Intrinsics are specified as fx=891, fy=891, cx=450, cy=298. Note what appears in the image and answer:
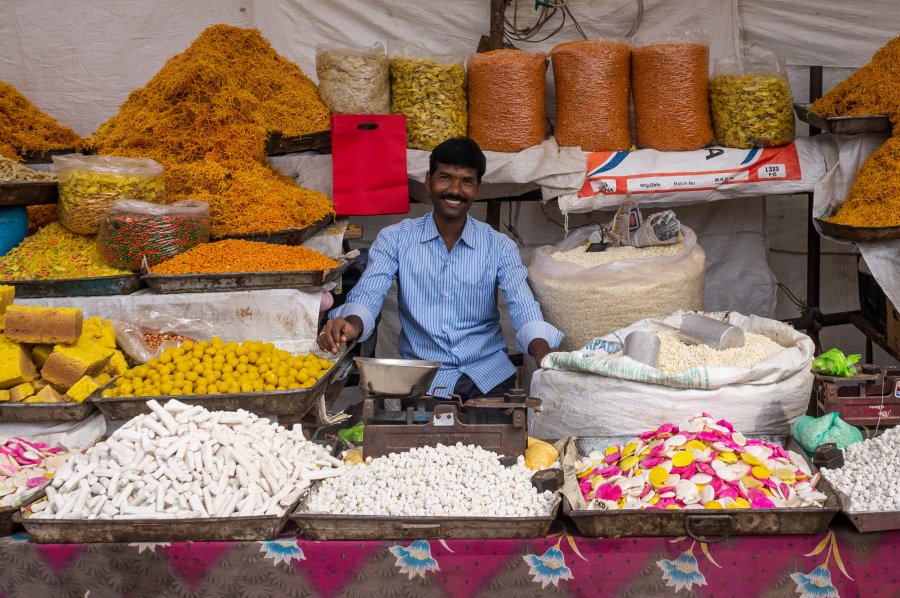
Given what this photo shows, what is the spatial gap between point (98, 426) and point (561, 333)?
1397 millimetres

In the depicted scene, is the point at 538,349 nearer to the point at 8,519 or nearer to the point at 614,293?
the point at 614,293

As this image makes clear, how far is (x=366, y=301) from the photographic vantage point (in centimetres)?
293

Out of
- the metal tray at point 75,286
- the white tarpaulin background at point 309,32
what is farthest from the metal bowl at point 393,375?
the white tarpaulin background at point 309,32

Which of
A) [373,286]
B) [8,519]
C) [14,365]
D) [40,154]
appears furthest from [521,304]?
[40,154]

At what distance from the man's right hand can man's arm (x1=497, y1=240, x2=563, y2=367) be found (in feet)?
1.75

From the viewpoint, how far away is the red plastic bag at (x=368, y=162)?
3361 millimetres

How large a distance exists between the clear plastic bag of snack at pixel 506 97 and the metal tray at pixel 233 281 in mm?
1023

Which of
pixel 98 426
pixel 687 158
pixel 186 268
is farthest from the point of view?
pixel 687 158

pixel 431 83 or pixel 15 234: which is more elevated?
pixel 431 83

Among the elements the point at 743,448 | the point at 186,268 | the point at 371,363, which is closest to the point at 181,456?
the point at 371,363

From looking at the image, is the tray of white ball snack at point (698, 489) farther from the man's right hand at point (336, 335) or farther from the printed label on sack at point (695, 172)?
the printed label on sack at point (695, 172)

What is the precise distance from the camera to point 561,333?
284 centimetres

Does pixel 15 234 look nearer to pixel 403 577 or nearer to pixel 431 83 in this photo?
pixel 431 83

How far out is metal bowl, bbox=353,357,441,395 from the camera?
2064 mm
